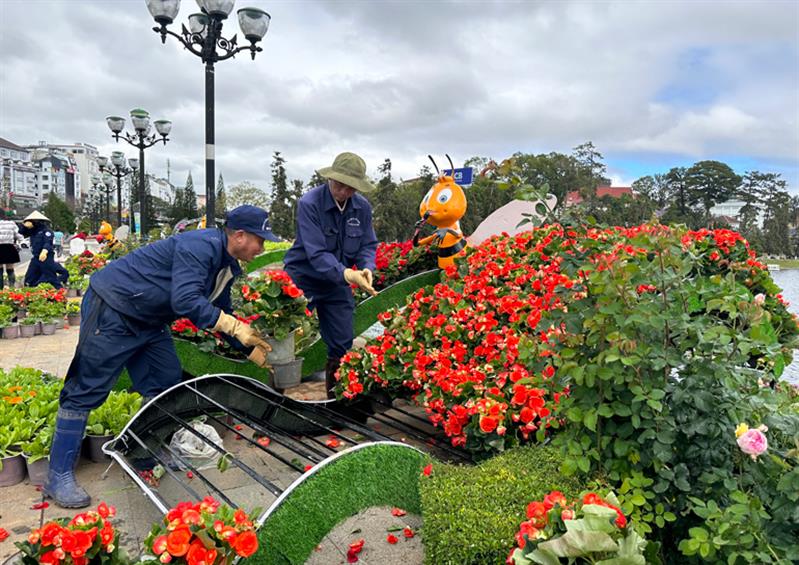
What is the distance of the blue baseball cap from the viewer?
315cm

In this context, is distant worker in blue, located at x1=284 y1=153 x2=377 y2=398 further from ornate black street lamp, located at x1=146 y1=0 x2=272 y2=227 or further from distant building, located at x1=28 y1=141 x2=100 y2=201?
distant building, located at x1=28 y1=141 x2=100 y2=201

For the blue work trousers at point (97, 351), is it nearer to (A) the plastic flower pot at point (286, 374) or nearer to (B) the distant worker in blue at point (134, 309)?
(B) the distant worker in blue at point (134, 309)

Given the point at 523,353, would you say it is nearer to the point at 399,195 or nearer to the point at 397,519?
the point at 397,519

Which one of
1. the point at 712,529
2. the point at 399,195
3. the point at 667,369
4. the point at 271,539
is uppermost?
the point at 399,195

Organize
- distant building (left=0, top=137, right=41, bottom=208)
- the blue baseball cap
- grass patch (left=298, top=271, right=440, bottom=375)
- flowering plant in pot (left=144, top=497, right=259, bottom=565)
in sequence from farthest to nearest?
distant building (left=0, top=137, right=41, bottom=208) < grass patch (left=298, top=271, right=440, bottom=375) < the blue baseball cap < flowering plant in pot (left=144, top=497, right=259, bottom=565)

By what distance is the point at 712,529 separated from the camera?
5.53 ft

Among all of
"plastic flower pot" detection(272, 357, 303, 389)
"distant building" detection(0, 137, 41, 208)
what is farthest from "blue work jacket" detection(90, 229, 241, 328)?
"distant building" detection(0, 137, 41, 208)

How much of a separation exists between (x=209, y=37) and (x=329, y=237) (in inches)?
182

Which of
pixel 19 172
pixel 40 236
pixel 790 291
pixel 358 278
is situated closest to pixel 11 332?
pixel 40 236

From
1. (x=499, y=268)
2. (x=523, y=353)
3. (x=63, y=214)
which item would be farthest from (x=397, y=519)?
(x=63, y=214)

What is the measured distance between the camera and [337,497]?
2.32 metres

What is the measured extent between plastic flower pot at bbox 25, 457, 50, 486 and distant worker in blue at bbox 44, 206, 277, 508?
25 cm

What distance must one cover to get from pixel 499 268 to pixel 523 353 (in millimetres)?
2242

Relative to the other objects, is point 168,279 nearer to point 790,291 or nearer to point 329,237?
point 329,237
